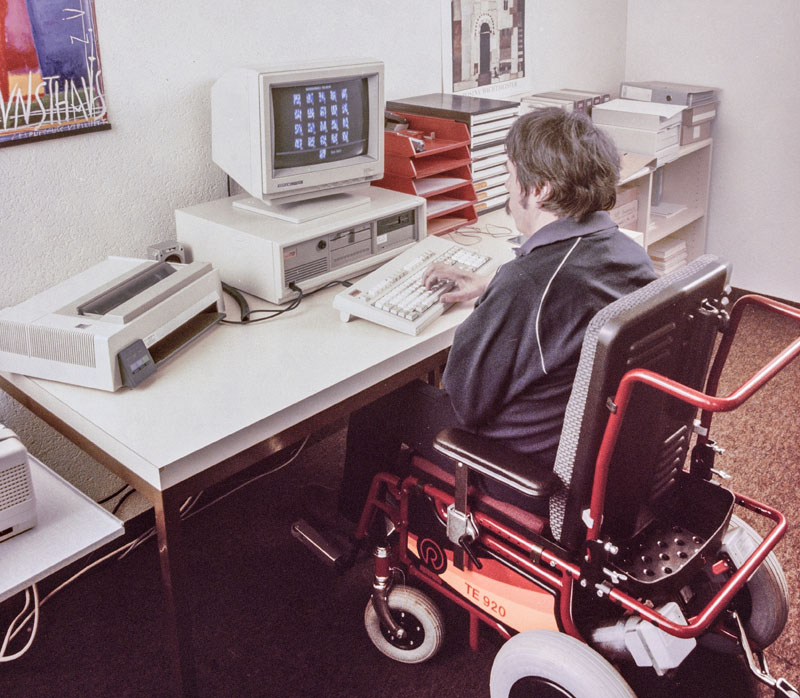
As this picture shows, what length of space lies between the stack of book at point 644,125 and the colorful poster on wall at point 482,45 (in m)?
0.40

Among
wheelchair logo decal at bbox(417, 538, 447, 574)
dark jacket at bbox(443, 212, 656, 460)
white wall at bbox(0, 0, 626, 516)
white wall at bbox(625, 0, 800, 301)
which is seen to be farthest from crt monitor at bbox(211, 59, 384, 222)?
white wall at bbox(625, 0, 800, 301)

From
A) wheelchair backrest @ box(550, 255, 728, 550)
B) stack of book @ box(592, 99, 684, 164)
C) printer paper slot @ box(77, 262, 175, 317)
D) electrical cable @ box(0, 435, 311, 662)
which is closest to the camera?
wheelchair backrest @ box(550, 255, 728, 550)

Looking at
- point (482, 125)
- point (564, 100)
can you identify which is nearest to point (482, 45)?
point (564, 100)

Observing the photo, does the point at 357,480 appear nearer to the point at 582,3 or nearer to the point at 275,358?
the point at 275,358

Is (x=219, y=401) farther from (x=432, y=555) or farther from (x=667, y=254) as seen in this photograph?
(x=667, y=254)

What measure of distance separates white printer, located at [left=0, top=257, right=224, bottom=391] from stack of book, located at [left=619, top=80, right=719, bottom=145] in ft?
7.61

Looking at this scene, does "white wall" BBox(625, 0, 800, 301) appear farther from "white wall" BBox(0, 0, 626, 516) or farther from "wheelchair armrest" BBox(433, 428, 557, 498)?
"wheelchair armrest" BBox(433, 428, 557, 498)

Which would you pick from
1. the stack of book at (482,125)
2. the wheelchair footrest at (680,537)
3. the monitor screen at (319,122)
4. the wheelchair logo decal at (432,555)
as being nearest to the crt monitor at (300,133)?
the monitor screen at (319,122)

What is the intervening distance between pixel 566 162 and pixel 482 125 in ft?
3.23

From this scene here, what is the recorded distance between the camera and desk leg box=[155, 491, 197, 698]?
4.31 ft

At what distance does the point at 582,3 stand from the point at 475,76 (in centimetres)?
74

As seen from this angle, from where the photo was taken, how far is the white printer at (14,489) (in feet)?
4.22

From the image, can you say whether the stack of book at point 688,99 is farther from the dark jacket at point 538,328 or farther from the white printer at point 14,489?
the white printer at point 14,489

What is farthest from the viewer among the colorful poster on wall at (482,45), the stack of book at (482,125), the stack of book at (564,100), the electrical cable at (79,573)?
the stack of book at (564,100)
